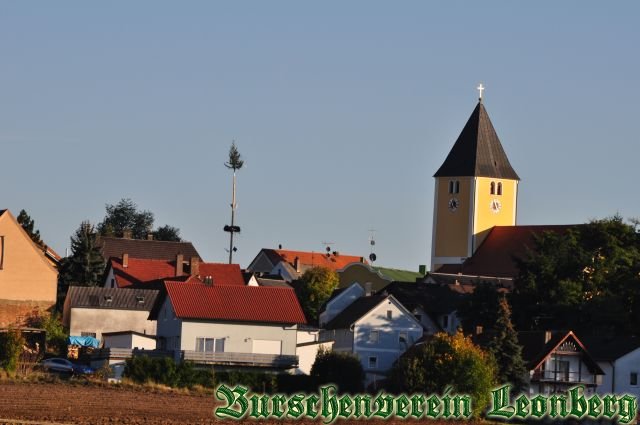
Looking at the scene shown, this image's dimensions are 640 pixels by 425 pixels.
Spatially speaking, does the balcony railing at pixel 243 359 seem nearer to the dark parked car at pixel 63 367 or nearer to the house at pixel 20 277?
the dark parked car at pixel 63 367

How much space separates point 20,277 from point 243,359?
61.6 ft

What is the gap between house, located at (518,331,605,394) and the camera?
286 ft

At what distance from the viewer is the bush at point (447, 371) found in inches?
3051

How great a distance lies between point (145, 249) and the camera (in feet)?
427

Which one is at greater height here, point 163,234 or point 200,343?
point 163,234

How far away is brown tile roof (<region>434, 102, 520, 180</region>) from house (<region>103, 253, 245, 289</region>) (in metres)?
34.8

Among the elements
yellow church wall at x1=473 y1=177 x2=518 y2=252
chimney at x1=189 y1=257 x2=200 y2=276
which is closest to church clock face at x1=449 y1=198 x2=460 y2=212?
yellow church wall at x1=473 y1=177 x2=518 y2=252

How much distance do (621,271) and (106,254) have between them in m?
40.6

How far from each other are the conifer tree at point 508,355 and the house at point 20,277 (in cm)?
2685

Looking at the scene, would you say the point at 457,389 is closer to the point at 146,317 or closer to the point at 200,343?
the point at 200,343

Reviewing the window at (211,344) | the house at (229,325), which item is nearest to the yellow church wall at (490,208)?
the house at (229,325)

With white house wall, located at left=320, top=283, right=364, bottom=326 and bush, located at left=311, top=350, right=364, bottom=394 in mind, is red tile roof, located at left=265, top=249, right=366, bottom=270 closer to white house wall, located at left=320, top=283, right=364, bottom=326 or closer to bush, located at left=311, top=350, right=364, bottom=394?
white house wall, located at left=320, top=283, right=364, bottom=326

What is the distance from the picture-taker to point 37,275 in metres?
99.2

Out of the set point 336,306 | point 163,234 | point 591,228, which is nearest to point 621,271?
point 591,228
